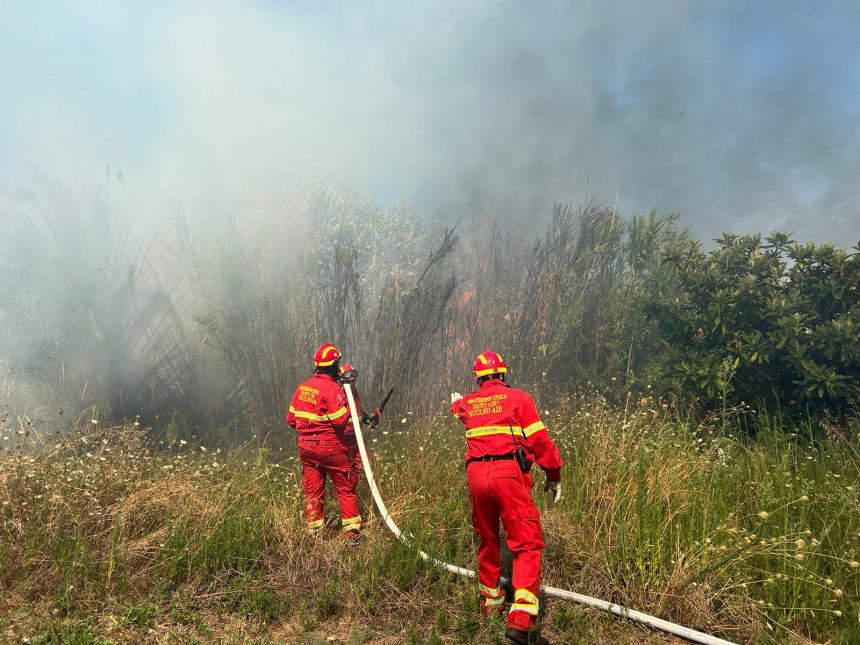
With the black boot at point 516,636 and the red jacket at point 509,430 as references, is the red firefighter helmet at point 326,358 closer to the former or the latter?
the red jacket at point 509,430

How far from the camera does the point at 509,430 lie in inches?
146

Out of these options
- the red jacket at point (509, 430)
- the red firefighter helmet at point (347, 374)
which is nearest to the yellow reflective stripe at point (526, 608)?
the red jacket at point (509, 430)

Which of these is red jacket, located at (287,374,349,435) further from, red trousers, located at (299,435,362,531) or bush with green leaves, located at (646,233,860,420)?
bush with green leaves, located at (646,233,860,420)

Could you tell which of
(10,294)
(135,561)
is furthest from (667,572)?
(10,294)

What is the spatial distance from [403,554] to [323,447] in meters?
1.29

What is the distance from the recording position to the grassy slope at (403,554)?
11.5 feet

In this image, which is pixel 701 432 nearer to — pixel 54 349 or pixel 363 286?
pixel 363 286

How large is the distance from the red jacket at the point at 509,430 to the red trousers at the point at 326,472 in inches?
63.4

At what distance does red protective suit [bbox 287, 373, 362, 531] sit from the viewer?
4.94m

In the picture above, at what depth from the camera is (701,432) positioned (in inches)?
270

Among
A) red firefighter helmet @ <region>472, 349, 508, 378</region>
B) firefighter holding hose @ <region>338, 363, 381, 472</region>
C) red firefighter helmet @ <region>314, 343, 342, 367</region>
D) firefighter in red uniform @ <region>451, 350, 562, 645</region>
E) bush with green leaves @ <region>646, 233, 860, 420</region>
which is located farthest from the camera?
bush with green leaves @ <region>646, 233, 860, 420</region>

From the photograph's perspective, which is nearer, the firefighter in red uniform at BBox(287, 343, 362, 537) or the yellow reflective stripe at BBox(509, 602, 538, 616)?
the yellow reflective stripe at BBox(509, 602, 538, 616)

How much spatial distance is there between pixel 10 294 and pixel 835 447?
948 centimetres

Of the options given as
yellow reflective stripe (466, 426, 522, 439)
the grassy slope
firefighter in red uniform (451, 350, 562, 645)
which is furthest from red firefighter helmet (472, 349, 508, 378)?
the grassy slope
